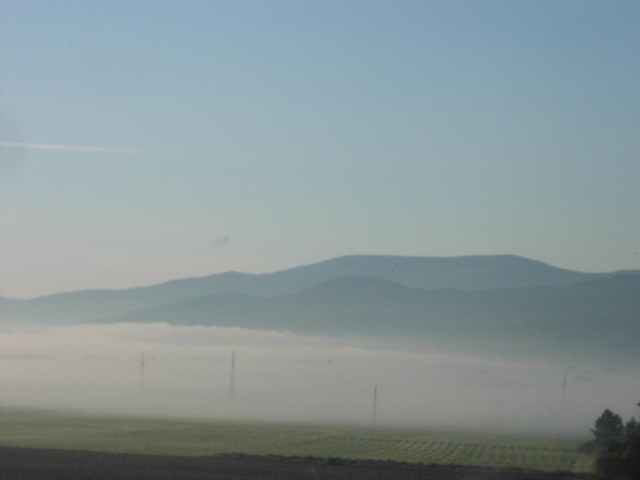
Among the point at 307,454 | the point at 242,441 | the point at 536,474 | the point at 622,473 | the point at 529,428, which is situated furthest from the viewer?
the point at 529,428

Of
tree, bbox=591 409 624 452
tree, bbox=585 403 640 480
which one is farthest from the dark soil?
tree, bbox=591 409 624 452

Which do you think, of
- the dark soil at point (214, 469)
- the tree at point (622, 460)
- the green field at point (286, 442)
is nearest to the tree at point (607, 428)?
the green field at point (286, 442)

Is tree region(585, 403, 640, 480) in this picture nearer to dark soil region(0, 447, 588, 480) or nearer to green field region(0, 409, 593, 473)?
dark soil region(0, 447, 588, 480)

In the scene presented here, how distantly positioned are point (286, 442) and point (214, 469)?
26148mm

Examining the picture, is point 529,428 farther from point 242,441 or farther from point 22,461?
point 22,461

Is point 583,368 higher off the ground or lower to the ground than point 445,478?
higher

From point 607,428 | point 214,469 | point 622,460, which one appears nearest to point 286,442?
point 607,428

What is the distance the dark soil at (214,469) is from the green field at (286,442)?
4.68m

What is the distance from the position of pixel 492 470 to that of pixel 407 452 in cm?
1527

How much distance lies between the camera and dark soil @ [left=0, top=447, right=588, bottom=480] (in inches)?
1674

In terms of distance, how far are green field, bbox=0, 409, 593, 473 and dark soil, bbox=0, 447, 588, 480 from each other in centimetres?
468

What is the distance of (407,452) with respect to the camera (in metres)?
64.8

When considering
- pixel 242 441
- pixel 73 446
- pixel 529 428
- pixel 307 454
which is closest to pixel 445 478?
pixel 307 454

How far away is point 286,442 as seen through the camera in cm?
7188
